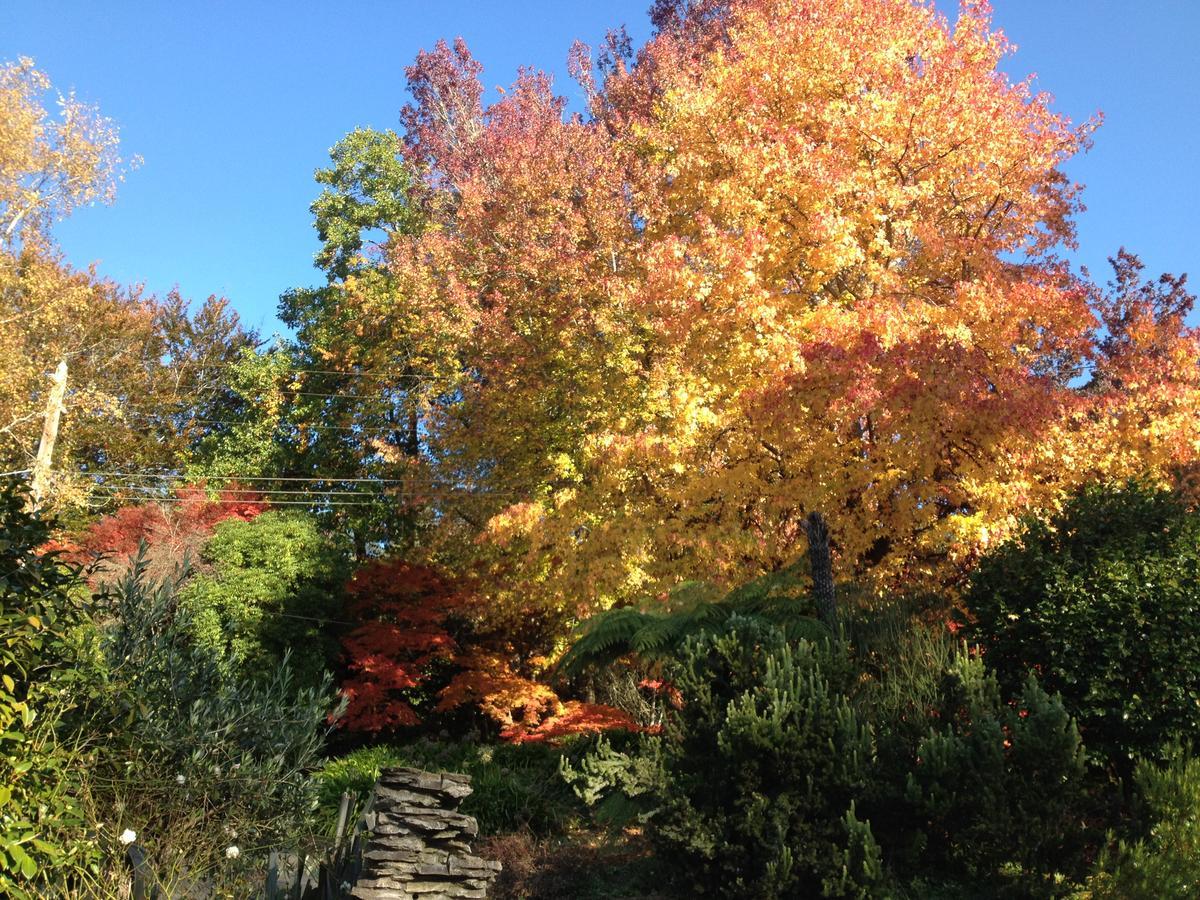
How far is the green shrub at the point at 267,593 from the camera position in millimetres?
19281

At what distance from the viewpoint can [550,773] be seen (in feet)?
41.7

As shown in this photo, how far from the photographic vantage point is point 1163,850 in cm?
700

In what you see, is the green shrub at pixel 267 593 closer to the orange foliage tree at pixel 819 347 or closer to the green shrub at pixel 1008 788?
the orange foliage tree at pixel 819 347

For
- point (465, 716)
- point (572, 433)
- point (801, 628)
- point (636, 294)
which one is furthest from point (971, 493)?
point (465, 716)

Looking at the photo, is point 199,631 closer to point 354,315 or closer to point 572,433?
point 572,433

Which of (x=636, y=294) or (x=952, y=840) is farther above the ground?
(x=636, y=294)

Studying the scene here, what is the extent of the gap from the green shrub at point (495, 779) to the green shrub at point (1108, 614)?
5400 mm

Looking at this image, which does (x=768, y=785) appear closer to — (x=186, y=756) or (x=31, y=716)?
(x=186, y=756)

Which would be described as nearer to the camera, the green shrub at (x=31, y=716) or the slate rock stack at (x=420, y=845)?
the green shrub at (x=31, y=716)

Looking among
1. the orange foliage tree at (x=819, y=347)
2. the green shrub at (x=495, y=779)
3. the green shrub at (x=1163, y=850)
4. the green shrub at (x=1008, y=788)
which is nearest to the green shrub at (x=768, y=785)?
the green shrub at (x=1008, y=788)

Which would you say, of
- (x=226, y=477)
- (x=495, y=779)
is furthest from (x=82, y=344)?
(x=495, y=779)

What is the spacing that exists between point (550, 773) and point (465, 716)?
8434 millimetres

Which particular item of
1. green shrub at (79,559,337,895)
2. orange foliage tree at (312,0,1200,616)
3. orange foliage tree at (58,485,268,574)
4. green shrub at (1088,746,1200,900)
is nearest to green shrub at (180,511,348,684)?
orange foliage tree at (58,485,268,574)

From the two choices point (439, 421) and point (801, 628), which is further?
point (439, 421)
